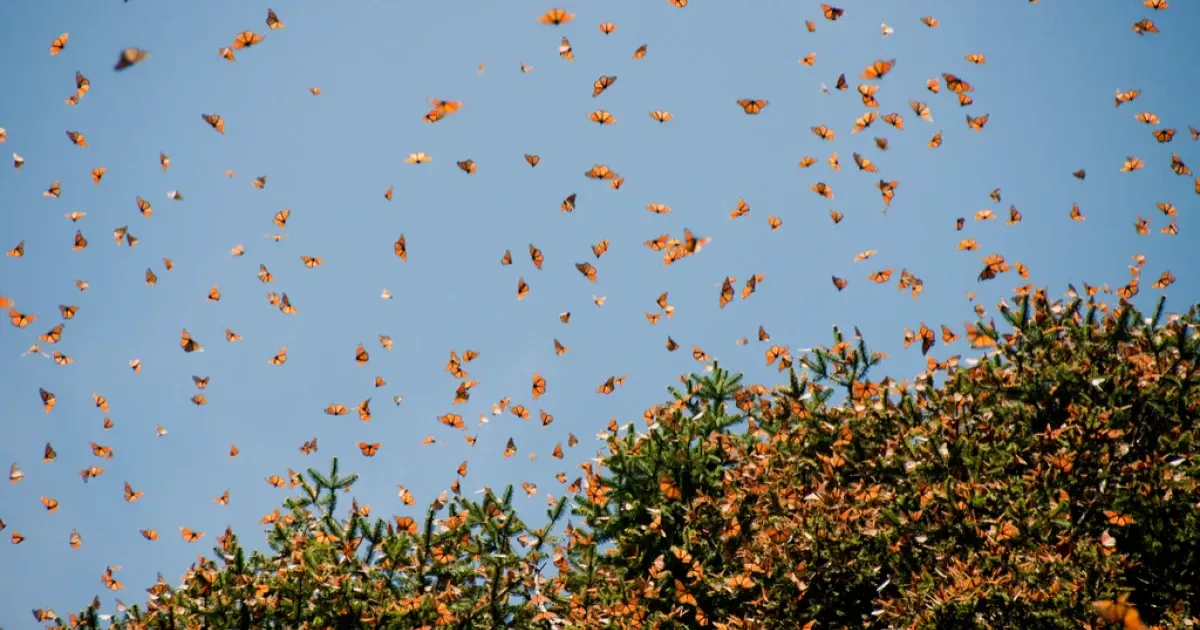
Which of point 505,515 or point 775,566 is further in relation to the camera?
point 505,515

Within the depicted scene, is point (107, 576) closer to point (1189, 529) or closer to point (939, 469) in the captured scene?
point (939, 469)

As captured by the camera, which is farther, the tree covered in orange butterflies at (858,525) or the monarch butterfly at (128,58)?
the tree covered in orange butterflies at (858,525)

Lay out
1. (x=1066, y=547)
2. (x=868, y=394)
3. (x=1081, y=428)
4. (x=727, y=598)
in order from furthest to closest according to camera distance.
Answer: (x=868, y=394) < (x=727, y=598) < (x=1081, y=428) < (x=1066, y=547)

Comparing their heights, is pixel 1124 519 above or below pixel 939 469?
below

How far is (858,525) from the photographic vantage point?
9094mm

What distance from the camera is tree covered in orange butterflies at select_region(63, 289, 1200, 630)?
8.11 meters

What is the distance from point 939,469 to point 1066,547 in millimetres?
1793

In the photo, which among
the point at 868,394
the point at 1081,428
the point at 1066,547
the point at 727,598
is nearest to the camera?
the point at 1066,547

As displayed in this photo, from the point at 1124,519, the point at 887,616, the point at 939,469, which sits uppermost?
the point at 939,469

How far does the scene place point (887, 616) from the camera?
26.8 ft

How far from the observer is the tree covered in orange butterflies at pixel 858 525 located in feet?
26.6

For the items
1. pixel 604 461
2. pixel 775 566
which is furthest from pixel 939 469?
pixel 604 461

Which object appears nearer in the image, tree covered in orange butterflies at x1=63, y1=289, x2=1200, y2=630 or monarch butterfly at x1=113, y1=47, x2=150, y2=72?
monarch butterfly at x1=113, y1=47, x2=150, y2=72

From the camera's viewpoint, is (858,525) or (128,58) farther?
(858,525)
